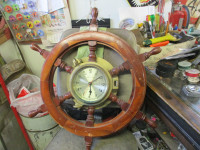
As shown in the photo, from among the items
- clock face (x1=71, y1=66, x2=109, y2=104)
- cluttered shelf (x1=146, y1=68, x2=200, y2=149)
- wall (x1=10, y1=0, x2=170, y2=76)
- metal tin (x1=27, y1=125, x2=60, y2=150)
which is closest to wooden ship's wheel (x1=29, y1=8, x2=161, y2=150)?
clock face (x1=71, y1=66, x2=109, y2=104)

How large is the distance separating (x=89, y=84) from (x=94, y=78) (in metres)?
0.04

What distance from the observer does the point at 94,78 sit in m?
0.78

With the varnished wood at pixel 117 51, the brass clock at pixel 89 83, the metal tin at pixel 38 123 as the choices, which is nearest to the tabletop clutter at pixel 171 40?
the varnished wood at pixel 117 51

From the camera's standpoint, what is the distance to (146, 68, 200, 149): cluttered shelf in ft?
2.35

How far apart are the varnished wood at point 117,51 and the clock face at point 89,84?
0.14 meters

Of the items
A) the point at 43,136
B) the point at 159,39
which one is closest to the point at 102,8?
the point at 159,39

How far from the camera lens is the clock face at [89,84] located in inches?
30.4

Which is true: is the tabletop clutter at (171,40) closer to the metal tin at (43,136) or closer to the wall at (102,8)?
the wall at (102,8)

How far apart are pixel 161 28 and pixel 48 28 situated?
98cm

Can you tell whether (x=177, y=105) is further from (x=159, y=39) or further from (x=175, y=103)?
(x=159, y=39)

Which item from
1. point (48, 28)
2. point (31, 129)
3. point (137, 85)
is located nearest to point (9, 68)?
point (48, 28)

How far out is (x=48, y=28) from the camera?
1.40 m

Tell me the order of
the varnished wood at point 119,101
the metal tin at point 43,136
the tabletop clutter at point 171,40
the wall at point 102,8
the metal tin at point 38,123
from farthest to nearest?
the metal tin at point 43,136
the metal tin at point 38,123
the wall at point 102,8
the tabletop clutter at point 171,40
the varnished wood at point 119,101

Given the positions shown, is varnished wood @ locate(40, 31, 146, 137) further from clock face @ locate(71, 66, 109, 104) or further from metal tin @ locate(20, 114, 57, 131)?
metal tin @ locate(20, 114, 57, 131)
